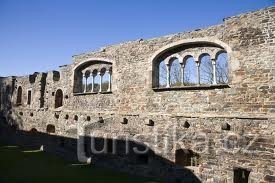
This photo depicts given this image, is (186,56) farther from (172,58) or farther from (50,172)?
(50,172)

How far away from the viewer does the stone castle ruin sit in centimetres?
1086

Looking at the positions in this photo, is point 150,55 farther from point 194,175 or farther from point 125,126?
point 194,175

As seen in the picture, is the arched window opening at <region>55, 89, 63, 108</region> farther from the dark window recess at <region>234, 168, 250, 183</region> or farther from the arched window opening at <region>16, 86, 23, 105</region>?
the dark window recess at <region>234, 168, 250, 183</region>

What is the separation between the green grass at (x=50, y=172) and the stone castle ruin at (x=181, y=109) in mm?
895

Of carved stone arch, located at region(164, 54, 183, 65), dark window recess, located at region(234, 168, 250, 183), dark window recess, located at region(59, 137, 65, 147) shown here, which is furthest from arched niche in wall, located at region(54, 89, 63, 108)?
dark window recess, located at region(234, 168, 250, 183)

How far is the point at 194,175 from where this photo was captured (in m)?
12.3

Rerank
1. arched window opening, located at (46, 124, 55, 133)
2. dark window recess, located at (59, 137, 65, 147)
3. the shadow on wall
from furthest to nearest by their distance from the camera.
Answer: arched window opening, located at (46, 124, 55, 133) → dark window recess, located at (59, 137, 65, 147) → the shadow on wall

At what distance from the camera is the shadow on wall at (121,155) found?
13164 mm

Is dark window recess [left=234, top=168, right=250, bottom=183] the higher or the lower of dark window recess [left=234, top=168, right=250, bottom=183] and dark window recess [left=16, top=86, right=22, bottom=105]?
the lower

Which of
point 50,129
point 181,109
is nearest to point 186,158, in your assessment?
point 181,109

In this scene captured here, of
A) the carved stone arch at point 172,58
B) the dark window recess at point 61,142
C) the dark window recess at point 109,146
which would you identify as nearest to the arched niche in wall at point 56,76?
the dark window recess at point 61,142

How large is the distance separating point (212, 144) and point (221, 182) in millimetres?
1392

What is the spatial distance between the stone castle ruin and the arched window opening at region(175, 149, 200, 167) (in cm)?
4

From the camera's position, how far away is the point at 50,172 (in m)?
14.6
